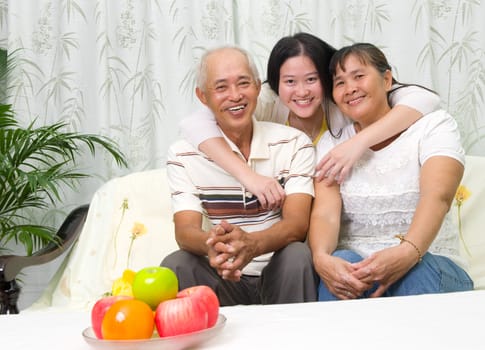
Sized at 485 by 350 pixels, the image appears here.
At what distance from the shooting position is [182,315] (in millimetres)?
1037

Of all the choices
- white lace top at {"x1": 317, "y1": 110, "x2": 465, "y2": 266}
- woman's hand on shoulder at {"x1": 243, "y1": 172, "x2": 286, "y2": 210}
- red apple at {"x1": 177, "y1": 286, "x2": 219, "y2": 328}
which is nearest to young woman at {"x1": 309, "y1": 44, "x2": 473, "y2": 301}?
white lace top at {"x1": 317, "y1": 110, "x2": 465, "y2": 266}

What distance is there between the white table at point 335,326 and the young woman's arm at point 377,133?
60 cm

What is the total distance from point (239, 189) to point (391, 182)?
0.45 meters

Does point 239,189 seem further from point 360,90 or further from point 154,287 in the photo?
point 154,287

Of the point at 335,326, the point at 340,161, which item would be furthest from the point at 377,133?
the point at 335,326

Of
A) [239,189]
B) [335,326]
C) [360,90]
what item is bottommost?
[335,326]

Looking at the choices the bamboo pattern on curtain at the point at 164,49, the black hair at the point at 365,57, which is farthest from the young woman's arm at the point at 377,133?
the bamboo pattern on curtain at the point at 164,49

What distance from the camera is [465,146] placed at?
2.56 meters

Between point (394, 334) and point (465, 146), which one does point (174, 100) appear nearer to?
point (465, 146)

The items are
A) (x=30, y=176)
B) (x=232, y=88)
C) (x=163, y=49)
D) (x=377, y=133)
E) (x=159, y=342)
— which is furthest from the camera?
(x=163, y=49)

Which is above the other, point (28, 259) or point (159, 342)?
point (159, 342)

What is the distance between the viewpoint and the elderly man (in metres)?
1.82

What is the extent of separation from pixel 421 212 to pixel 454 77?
102cm

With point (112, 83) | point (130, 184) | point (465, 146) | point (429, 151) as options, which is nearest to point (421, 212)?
point (429, 151)
